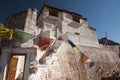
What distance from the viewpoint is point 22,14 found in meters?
18.8

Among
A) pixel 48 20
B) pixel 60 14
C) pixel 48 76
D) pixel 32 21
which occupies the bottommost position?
pixel 48 76

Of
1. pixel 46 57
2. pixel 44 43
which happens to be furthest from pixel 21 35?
pixel 44 43

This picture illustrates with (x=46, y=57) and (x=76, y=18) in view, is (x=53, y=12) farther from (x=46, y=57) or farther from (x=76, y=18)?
(x=46, y=57)

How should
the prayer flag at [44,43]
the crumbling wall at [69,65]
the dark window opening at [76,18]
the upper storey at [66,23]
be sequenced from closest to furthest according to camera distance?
the crumbling wall at [69,65] < the prayer flag at [44,43] < the upper storey at [66,23] < the dark window opening at [76,18]

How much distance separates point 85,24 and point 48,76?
70.5 ft

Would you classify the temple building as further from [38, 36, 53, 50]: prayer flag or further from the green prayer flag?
the green prayer flag

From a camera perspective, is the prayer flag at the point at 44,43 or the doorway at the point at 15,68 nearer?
the doorway at the point at 15,68

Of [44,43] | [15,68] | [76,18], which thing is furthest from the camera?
[76,18]

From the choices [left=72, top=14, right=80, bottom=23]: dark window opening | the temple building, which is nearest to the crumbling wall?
the temple building

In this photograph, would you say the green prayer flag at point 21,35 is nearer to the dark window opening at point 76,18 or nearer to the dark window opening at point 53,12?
the dark window opening at point 53,12

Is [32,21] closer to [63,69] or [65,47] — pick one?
[65,47]

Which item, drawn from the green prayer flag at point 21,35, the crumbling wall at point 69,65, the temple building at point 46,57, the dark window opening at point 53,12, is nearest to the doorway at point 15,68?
the temple building at point 46,57

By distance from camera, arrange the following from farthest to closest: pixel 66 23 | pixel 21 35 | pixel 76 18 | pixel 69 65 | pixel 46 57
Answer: pixel 76 18 → pixel 66 23 → pixel 69 65 → pixel 46 57 → pixel 21 35

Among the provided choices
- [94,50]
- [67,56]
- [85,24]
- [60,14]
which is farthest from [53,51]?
[85,24]
